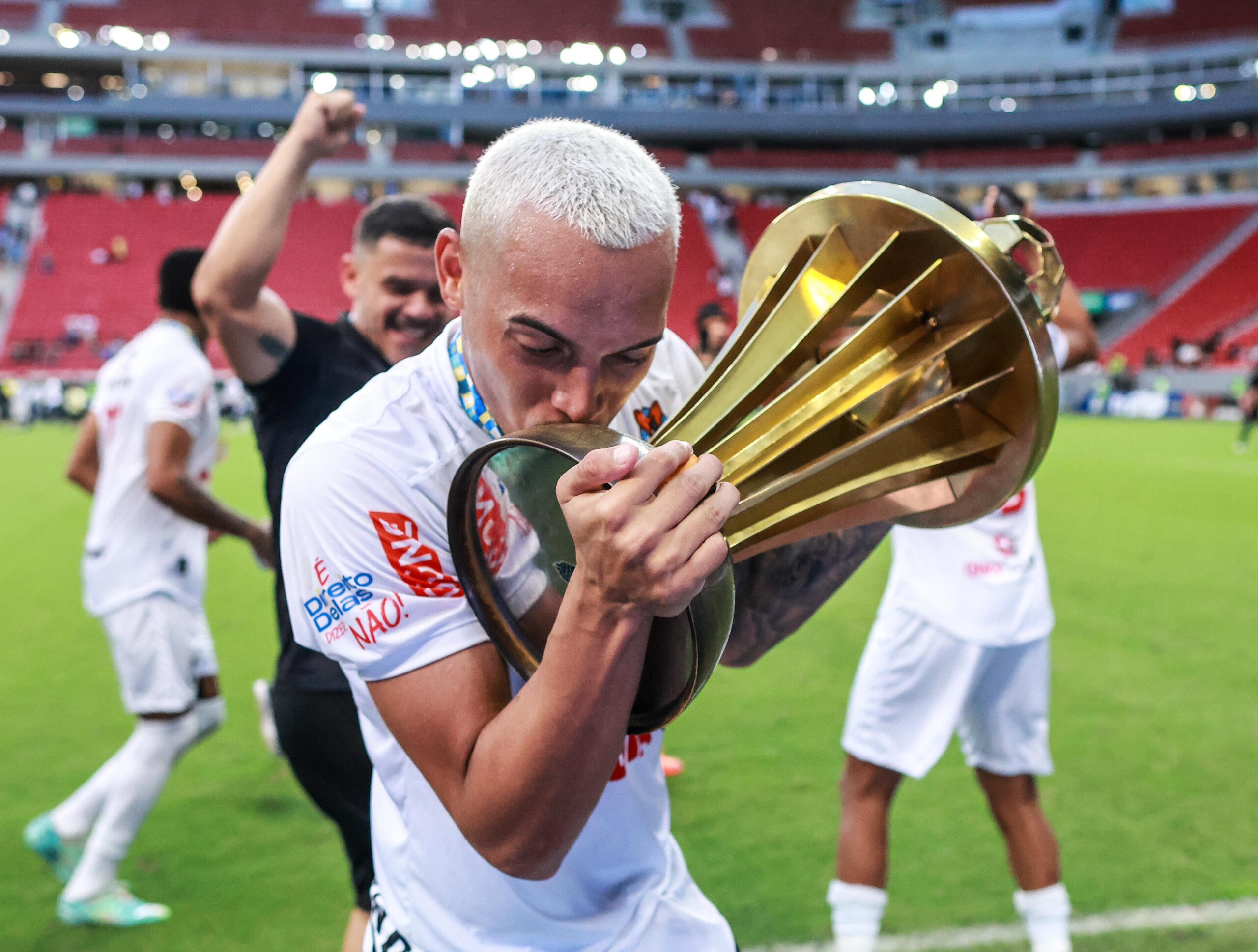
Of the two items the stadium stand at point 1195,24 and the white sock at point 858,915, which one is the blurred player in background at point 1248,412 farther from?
the stadium stand at point 1195,24

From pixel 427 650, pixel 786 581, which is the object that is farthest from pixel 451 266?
pixel 786 581

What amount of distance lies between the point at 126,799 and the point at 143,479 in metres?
1.27

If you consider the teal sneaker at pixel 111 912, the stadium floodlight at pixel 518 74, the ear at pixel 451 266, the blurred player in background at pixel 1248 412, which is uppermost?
the stadium floodlight at pixel 518 74

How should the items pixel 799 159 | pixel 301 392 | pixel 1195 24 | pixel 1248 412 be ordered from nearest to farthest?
pixel 301 392 < pixel 1248 412 < pixel 1195 24 < pixel 799 159

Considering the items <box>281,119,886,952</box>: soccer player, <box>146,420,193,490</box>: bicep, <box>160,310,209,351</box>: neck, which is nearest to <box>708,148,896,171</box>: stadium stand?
<box>160,310,209,351</box>: neck

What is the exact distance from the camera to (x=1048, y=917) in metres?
3.29

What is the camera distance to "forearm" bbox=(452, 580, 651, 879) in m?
1.13

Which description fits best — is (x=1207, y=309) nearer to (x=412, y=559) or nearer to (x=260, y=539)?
(x=260, y=539)

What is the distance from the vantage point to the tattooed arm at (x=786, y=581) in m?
1.89

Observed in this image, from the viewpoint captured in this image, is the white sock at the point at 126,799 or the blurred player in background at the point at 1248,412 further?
the blurred player in background at the point at 1248,412

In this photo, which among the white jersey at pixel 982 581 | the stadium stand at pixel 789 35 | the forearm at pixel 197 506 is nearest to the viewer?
the white jersey at pixel 982 581

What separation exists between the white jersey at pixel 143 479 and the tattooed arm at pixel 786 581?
9.74ft

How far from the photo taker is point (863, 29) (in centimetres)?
4762

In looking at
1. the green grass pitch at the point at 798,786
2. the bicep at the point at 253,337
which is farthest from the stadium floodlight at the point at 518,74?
the bicep at the point at 253,337
